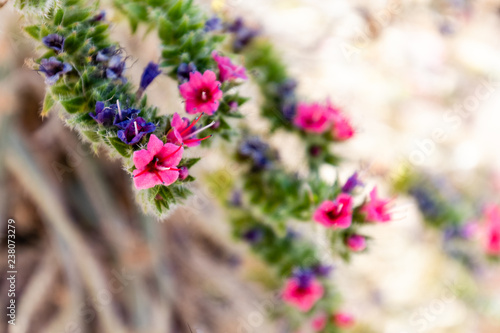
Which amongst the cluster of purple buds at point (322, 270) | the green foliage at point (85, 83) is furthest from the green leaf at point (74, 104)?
the cluster of purple buds at point (322, 270)

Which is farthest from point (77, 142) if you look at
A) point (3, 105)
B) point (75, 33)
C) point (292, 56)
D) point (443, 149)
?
point (443, 149)

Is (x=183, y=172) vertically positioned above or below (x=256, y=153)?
above

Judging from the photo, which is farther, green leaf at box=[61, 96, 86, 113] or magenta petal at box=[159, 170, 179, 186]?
green leaf at box=[61, 96, 86, 113]

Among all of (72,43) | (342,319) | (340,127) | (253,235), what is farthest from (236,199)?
(72,43)

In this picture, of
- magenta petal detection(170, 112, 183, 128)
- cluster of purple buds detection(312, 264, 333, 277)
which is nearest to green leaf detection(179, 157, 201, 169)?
magenta petal detection(170, 112, 183, 128)

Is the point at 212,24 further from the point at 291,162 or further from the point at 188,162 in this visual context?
the point at 291,162

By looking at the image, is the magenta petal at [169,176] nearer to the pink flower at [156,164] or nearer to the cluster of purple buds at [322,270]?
the pink flower at [156,164]

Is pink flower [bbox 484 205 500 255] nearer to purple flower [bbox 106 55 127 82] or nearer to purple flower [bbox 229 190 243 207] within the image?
purple flower [bbox 229 190 243 207]
